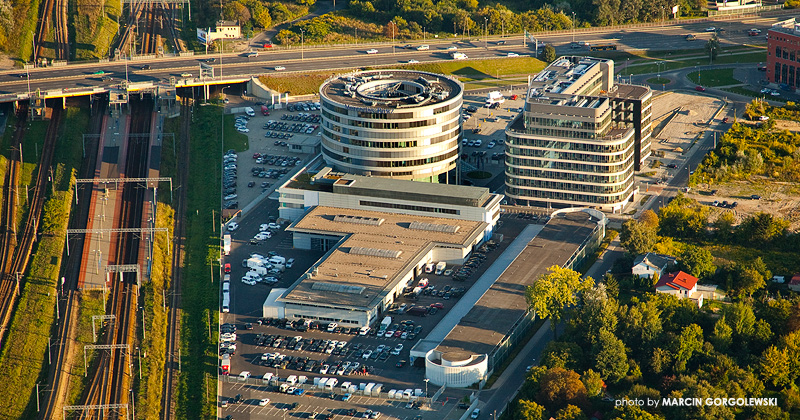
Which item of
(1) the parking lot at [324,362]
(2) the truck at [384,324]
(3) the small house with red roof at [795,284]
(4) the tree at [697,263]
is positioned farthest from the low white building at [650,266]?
(2) the truck at [384,324]

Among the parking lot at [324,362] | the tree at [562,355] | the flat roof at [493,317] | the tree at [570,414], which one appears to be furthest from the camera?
the flat roof at [493,317]

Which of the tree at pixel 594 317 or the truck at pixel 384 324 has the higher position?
the tree at pixel 594 317

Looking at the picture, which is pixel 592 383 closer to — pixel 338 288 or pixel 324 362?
pixel 324 362

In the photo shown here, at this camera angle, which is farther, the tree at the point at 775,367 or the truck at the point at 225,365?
the truck at the point at 225,365

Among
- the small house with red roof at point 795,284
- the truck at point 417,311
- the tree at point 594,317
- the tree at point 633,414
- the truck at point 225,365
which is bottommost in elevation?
the tree at point 633,414

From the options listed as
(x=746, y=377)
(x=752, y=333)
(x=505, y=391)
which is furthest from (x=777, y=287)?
(x=505, y=391)

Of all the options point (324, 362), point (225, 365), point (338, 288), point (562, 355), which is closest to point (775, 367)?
point (562, 355)

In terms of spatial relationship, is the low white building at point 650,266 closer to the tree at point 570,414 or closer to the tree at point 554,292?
the tree at point 554,292
